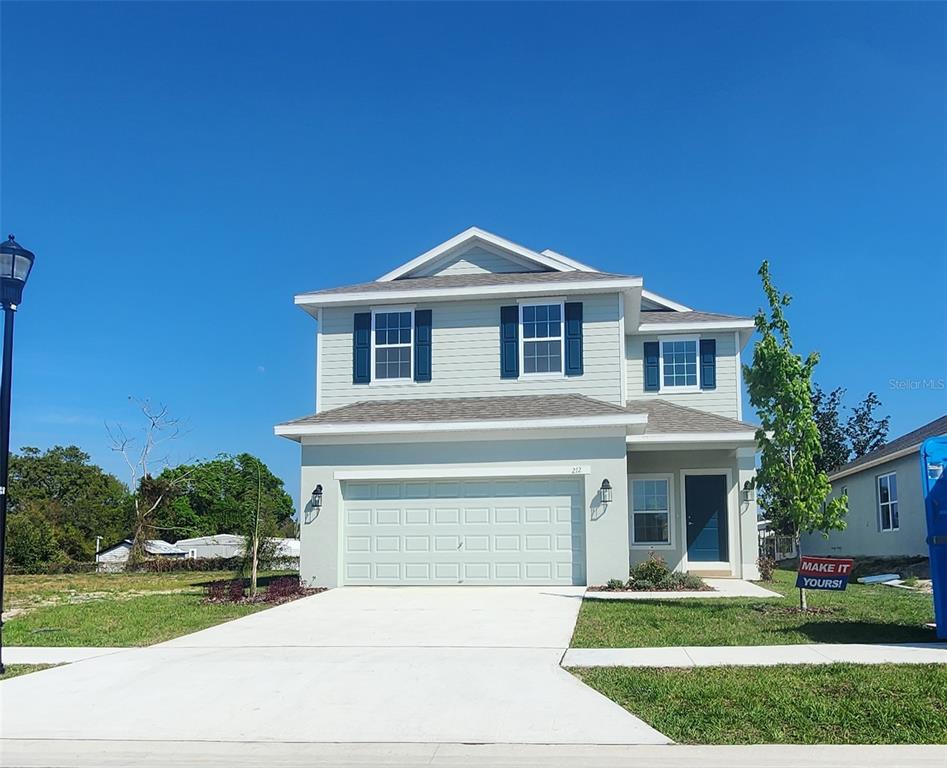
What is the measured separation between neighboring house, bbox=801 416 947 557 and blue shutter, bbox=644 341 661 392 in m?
5.46

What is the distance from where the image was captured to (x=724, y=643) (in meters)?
11.1

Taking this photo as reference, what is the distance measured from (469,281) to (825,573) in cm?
1050

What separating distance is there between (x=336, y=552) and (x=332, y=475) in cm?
156

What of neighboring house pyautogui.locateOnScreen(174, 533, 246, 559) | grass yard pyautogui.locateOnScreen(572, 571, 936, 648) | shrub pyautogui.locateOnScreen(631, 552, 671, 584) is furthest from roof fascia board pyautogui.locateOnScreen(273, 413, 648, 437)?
neighboring house pyautogui.locateOnScreen(174, 533, 246, 559)

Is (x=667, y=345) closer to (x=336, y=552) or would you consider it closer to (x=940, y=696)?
(x=336, y=552)

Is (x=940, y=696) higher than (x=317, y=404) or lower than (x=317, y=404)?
lower

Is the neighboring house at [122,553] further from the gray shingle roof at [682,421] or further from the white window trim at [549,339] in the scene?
the gray shingle roof at [682,421]

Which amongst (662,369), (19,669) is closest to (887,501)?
(662,369)

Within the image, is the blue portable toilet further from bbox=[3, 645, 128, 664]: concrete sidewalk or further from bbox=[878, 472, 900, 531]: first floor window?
bbox=[878, 472, 900, 531]: first floor window

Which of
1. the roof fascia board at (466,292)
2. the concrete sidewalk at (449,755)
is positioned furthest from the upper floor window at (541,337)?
the concrete sidewalk at (449,755)

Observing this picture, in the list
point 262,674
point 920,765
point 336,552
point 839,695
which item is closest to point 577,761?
point 920,765

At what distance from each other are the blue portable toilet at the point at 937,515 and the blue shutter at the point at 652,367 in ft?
37.8

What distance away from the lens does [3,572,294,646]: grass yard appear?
1273 cm

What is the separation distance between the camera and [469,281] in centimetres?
2088
